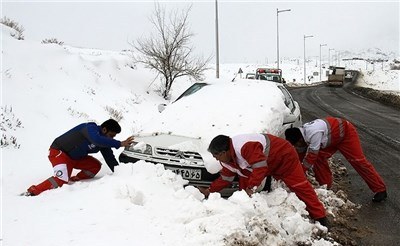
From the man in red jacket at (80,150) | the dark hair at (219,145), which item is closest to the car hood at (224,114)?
the man in red jacket at (80,150)

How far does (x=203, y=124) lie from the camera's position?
4926mm

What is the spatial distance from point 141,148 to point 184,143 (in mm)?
566

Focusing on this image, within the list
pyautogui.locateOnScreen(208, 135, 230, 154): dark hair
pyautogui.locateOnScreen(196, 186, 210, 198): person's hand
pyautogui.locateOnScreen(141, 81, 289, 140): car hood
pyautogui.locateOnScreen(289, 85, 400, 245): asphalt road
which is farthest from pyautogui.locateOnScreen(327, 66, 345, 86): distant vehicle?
pyautogui.locateOnScreen(208, 135, 230, 154): dark hair

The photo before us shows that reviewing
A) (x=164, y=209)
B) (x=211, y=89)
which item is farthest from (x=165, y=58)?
(x=164, y=209)

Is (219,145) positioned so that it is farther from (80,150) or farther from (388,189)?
(388,189)

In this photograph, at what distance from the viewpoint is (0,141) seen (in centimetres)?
634

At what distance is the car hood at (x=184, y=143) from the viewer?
427 centimetres

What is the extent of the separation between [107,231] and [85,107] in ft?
27.7

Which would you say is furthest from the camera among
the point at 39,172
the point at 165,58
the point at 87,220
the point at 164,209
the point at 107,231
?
the point at 165,58

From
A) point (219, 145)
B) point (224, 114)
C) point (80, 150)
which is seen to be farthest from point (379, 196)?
point (80, 150)

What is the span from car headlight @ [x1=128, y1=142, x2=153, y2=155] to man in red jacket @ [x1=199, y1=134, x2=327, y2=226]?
0.86 meters

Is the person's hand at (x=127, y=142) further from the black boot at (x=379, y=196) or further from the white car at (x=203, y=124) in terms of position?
the black boot at (x=379, y=196)

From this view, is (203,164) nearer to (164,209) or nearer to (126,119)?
(164,209)

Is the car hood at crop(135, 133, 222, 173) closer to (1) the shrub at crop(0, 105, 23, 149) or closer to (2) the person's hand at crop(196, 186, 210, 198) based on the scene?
(2) the person's hand at crop(196, 186, 210, 198)
